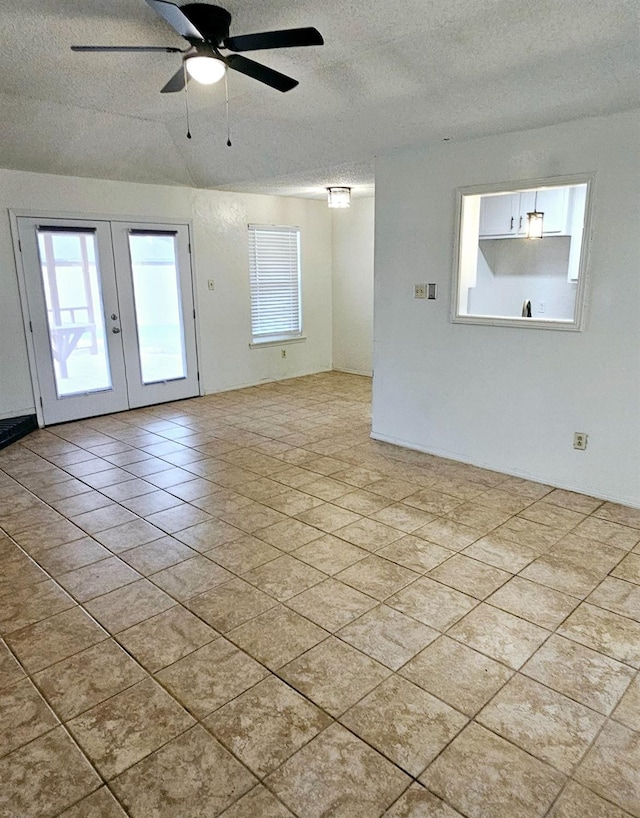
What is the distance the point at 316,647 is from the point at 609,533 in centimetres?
192

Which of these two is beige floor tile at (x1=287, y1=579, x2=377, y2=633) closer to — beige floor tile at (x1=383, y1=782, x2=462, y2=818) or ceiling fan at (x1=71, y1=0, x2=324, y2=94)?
beige floor tile at (x1=383, y1=782, x2=462, y2=818)

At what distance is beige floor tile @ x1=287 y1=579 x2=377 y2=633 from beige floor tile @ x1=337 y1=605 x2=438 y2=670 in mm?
48

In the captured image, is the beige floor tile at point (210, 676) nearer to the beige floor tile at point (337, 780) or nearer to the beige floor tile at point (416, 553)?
the beige floor tile at point (337, 780)

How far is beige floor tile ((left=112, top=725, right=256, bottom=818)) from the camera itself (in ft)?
5.17

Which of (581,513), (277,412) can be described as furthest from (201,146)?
(581,513)

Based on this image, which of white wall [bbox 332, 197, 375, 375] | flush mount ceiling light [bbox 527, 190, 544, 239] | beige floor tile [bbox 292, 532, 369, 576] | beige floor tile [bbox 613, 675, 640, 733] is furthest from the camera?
white wall [bbox 332, 197, 375, 375]

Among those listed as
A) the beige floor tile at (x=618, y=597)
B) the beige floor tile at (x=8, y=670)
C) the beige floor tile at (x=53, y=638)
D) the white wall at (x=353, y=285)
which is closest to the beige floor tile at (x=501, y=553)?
the beige floor tile at (x=618, y=597)

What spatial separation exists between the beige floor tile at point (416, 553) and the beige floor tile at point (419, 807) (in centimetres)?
124

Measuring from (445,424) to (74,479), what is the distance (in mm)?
2876

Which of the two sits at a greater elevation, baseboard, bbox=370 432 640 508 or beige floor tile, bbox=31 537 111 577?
baseboard, bbox=370 432 640 508

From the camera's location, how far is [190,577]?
2.75 meters

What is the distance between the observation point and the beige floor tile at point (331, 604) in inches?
95.0

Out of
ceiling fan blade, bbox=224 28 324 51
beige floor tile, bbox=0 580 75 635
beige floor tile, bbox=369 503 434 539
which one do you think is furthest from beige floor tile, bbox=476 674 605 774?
ceiling fan blade, bbox=224 28 324 51

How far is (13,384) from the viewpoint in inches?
203
